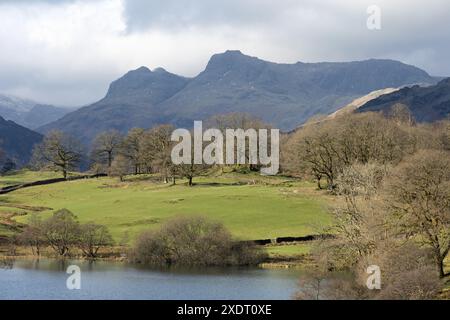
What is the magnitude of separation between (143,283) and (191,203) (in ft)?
165

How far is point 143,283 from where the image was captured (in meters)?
64.9

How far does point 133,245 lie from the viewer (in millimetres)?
85688

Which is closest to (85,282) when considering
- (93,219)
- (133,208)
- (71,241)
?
(71,241)

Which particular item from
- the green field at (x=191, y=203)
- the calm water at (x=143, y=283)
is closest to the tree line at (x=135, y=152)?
the green field at (x=191, y=203)

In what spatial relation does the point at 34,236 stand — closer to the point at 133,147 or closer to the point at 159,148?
the point at 159,148

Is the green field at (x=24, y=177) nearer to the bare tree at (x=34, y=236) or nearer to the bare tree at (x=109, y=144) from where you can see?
the bare tree at (x=109, y=144)

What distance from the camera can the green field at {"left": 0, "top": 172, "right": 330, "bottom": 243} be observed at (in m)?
99.4

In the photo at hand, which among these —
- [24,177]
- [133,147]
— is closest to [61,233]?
[133,147]

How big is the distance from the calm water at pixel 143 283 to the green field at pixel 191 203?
1399cm

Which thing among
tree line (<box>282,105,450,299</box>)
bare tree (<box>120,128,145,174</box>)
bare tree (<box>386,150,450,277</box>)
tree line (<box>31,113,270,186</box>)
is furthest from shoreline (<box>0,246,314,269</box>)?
bare tree (<box>120,128,145,174</box>)

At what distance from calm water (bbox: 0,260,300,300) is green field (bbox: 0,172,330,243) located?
14.0 m

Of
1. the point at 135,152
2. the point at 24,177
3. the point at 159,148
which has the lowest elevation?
the point at 24,177
